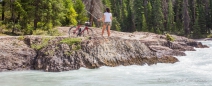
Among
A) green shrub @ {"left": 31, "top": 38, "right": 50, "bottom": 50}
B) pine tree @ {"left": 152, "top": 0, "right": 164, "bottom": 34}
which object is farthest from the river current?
pine tree @ {"left": 152, "top": 0, "right": 164, "bottom": 34}

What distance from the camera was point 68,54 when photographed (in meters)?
13.3

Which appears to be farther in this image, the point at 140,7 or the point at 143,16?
the point at 140,7

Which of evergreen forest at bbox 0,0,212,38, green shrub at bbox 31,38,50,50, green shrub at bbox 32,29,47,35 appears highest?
evergreen forest at bbox 0,0,212,38

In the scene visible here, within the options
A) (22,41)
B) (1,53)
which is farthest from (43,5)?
(1,53)

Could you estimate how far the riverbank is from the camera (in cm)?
1306

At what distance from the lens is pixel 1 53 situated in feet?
43.7

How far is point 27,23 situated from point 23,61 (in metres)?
9.41

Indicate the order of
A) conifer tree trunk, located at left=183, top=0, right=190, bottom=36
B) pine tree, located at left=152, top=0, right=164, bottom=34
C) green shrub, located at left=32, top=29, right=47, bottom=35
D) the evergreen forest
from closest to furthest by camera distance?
green shrub, located at left=32, top=29, right=47, bottom=35 → the evergreen forest → conifer tree trunk, located at left=183, top=0, right=190, bottom=36 → pine tree, located at left=152, top=0, right=164, bottom=34

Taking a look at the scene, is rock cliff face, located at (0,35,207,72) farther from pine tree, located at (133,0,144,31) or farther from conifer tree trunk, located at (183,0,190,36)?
pine tree, located at (133,0,144,31)

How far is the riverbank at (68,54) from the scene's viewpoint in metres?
13.1

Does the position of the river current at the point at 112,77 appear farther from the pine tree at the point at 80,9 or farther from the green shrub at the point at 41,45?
the pine tree at the point at 80,9

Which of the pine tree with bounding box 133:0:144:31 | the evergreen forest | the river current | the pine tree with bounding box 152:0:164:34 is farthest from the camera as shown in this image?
the pine tree with bounding box 133:0:144:31

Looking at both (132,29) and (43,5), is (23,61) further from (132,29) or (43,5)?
(132,29)

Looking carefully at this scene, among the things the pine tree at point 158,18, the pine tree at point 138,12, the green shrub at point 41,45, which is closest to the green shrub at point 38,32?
the green shrub at point 41,45
